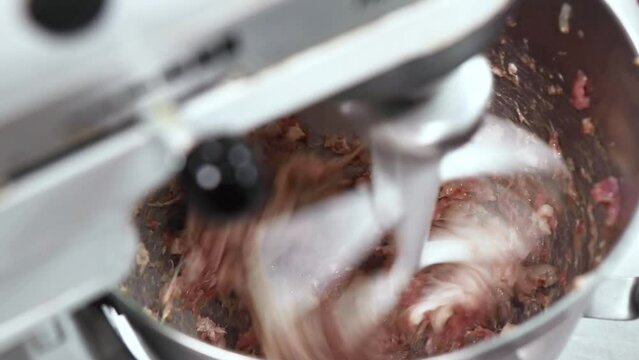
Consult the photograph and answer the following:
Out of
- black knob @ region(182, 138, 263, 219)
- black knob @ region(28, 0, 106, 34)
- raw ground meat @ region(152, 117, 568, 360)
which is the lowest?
raw ground meat @ region(152, 117, 568, 360)

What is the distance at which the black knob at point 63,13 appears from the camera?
12.2 inches

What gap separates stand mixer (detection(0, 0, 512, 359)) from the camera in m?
0.32

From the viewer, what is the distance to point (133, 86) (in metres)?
0.34

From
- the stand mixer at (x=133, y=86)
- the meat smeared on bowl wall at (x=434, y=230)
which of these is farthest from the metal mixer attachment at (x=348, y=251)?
the stand mixer at (x=133, y=86)

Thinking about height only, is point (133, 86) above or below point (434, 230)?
above

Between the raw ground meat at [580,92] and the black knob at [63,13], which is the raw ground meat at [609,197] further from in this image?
the black knob at [63,13]

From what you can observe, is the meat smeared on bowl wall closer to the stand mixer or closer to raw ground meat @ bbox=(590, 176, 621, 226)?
raw ground meat @ bbox=(590, 176, 621, 226)

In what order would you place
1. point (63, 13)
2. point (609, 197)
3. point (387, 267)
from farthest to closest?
1. point (387, 267)
2. point (609, 197)
3. point (63, 13)

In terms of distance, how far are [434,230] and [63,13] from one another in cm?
65

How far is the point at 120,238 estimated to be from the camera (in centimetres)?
38

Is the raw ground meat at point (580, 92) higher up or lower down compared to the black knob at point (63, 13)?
lower down

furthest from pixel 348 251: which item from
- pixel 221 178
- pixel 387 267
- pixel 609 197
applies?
pixel 221 178

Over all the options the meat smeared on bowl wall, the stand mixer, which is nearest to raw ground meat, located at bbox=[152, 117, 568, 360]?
the meat smeared on bowl wall

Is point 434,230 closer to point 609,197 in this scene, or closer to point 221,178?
point 609,197
